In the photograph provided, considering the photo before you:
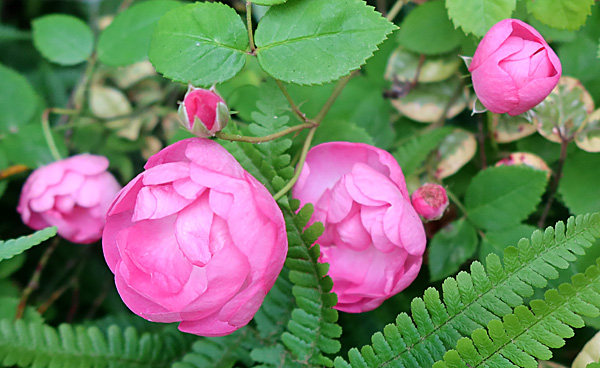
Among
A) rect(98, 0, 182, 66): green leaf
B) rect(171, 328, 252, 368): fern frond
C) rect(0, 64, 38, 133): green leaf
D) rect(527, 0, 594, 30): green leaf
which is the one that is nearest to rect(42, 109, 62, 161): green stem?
rect(0, 64, 38, 133): green leaf

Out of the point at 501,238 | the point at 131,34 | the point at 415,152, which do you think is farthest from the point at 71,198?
the point at 501,238

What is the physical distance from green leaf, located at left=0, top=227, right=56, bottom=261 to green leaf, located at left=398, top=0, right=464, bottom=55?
1.97 ft

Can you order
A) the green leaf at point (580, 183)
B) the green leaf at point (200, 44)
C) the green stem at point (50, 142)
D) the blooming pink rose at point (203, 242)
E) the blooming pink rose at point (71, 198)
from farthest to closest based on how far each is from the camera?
the green stem at point (50, 142) < the blooming pink rose at point (71, 198) < the green leaf at point (580, 183) < the green leaf at point (200, 44) < the blooming pink rose at point (203, 242)

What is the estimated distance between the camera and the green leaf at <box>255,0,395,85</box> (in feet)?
1.99

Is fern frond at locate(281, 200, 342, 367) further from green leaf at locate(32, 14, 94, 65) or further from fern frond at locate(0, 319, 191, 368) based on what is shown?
green leaf at locate(32, 14, 94, 65)

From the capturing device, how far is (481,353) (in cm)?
55

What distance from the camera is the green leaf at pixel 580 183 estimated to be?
2.43 feet

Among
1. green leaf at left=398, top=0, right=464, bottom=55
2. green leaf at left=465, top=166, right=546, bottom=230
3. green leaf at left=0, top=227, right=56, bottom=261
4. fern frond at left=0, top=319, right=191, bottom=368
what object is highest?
green leaf at left=398, top=0, right=464, bottom=55


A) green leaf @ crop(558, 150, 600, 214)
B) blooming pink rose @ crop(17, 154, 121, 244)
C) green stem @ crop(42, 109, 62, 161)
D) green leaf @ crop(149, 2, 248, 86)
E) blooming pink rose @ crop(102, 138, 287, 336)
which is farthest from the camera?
green stem @ crop(42, 109, 62, 161)

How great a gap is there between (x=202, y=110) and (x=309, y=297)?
10.7 inches

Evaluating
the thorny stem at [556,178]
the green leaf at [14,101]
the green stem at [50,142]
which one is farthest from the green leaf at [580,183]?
the green leaf at [14,101]

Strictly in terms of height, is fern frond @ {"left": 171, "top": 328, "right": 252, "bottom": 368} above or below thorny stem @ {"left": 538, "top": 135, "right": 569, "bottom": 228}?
below

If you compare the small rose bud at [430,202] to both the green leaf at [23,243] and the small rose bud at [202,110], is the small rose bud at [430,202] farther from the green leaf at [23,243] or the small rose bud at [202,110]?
the green leaf at [23,243]

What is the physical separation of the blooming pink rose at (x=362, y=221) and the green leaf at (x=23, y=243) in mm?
305
